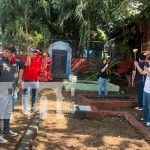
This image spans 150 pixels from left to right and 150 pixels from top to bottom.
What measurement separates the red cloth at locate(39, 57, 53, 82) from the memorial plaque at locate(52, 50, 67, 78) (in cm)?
114

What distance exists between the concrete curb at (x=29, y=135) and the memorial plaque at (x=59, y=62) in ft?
33.2

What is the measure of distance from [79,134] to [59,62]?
11724mm

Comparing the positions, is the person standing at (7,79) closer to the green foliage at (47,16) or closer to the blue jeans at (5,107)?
the blue jeans at (5,107)

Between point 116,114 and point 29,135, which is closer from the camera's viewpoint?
point 29,135

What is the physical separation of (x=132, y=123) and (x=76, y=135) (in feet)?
5.31

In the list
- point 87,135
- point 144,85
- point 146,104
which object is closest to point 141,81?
point 144,85

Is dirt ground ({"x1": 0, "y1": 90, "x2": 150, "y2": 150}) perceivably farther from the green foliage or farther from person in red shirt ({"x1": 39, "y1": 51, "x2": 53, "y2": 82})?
the green foliage

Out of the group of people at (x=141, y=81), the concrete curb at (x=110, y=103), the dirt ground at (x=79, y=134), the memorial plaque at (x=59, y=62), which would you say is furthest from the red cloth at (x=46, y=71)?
the dirt ground at (x=79, y=134)

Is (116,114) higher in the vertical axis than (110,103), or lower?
lower

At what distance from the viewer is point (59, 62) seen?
19.6 meters

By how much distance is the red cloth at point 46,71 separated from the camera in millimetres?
17750

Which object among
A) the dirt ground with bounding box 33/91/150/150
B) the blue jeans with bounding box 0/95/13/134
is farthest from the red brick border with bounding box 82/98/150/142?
the blue jeans with bounding box 0/95/13/134

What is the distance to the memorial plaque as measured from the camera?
19484 millimetres

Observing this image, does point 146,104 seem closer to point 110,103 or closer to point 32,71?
point 110,103
